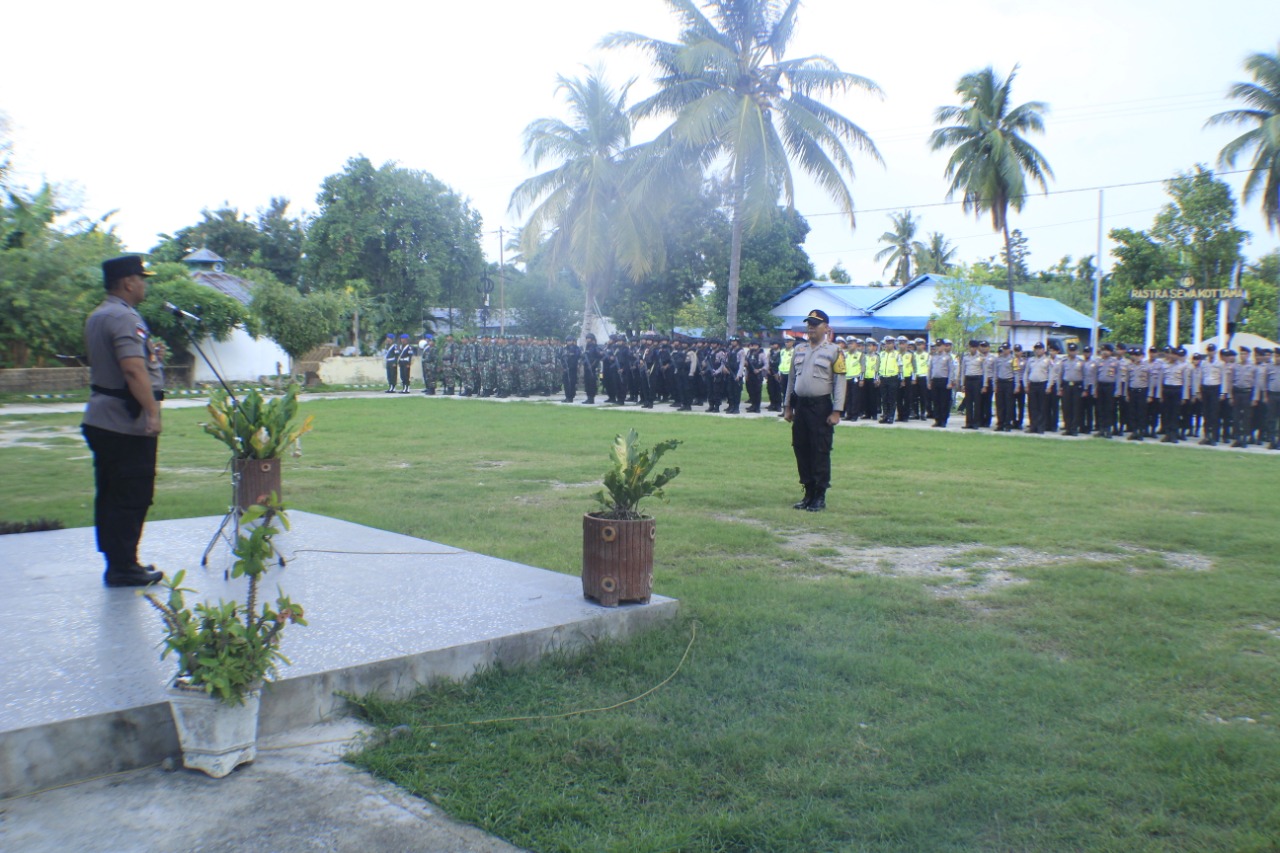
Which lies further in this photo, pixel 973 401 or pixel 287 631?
pixel 973 401

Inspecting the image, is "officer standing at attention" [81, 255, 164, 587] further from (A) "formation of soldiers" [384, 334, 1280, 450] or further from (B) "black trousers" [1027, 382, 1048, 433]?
(B) "black trousers" [1027, 382, 1048, 433]

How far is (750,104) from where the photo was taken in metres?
25.5

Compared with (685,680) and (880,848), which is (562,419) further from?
(880,848)

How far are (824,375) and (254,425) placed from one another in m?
5.28

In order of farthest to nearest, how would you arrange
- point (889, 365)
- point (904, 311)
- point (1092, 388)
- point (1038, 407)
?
point (904, 311)
point (889, 365)
point (1038, 407)
point (1092, 388)

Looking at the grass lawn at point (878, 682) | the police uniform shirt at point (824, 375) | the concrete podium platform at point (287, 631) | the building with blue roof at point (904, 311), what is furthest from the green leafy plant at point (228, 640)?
the building with blue roof at point (904, 311)

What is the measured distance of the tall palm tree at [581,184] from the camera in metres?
32.7

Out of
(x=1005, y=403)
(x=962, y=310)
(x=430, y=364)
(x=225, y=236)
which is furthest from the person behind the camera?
(x=225, y=236)

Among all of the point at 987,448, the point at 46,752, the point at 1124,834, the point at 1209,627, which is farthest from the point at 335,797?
the point at 987,448

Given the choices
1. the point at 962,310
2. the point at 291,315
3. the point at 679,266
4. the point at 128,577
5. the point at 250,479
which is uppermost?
the point at 679,266

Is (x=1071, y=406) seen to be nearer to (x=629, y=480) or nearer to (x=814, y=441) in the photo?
(x=814, y=441)

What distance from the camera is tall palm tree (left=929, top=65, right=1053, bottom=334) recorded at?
104 ft

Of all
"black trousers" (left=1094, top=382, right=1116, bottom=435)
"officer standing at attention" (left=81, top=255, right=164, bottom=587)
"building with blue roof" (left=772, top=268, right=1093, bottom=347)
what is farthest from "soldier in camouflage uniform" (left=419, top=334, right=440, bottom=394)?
"officer standing at attention" (left=81, top=255, right=164, bottom=587)

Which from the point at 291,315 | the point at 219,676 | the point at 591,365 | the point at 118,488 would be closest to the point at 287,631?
the point at 219,676
